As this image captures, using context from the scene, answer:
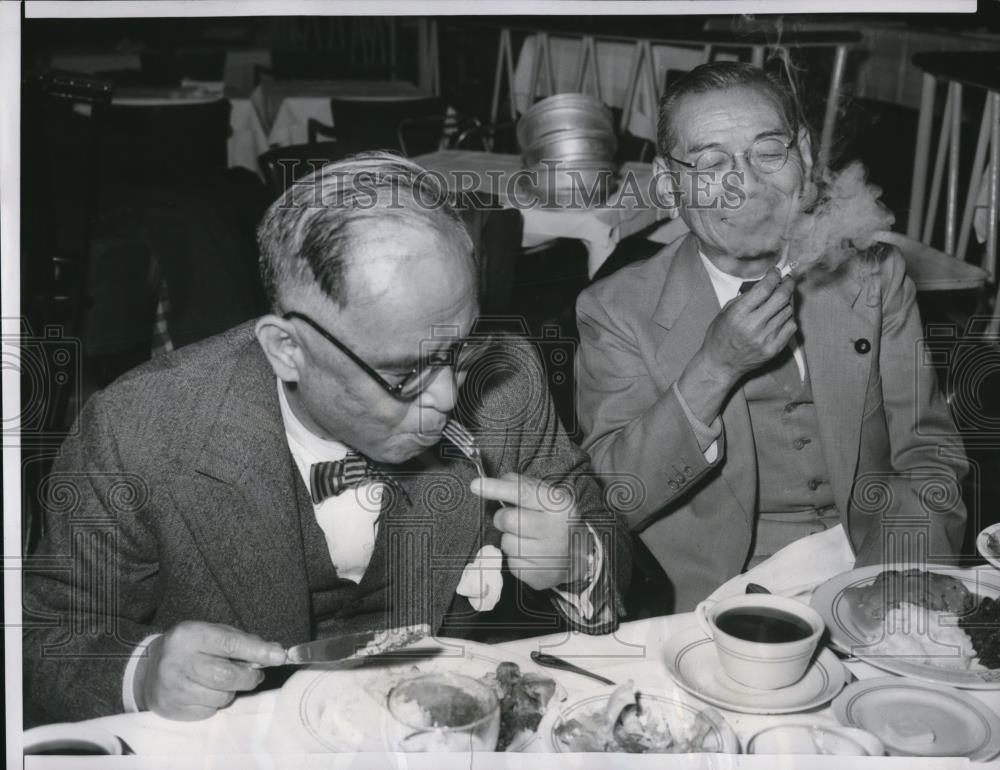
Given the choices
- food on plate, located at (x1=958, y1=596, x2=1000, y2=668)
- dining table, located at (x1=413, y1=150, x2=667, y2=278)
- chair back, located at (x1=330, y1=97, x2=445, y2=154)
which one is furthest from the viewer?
chair back, located at (x1=330, y1=97, x2=445, y2=154)

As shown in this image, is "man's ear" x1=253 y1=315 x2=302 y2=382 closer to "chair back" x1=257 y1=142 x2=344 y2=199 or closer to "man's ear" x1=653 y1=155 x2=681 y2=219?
"chair back" x1=257 y1=142 x2=344 y2=199

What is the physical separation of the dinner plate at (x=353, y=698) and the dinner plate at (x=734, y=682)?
0.57ft

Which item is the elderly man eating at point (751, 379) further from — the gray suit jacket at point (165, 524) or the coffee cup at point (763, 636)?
the gray suit jacket at point (165, 524)

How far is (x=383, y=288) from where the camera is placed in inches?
48.0

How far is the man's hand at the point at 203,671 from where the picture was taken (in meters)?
1.23

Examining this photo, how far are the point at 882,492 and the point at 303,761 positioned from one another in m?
1.07

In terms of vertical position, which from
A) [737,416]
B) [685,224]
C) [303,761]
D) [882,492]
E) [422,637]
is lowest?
[303,761]

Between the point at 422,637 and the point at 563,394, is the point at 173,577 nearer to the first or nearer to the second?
the point at 422,637

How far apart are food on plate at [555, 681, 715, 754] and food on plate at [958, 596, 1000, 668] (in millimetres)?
409

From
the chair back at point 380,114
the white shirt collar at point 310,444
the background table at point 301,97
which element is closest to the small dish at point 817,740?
the white shirt collar at point 310,444

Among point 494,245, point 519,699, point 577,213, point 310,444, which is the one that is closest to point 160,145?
point 577,213

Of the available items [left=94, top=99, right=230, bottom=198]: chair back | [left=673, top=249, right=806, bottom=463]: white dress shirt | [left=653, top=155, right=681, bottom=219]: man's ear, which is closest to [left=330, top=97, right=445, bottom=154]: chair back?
[left=94, top=99, right=230, bottom=198]: chair back

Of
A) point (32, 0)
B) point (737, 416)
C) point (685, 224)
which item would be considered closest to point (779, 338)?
point (737, 416)

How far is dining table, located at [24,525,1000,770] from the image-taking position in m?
1.19
